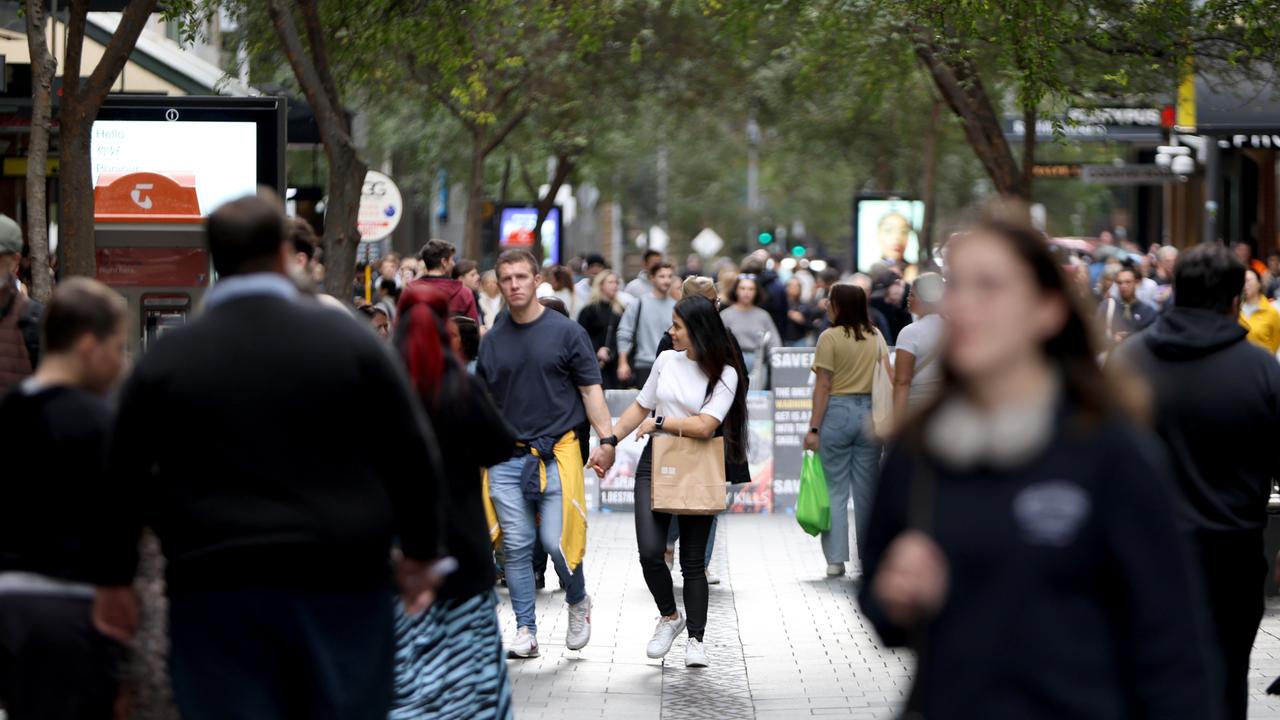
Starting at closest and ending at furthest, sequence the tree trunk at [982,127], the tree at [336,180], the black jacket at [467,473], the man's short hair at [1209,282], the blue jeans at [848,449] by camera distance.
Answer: the man's short hair at [1209,282], the black jacket at [467,473], the blue jeans at [848,449], the tree at [336,180], the tree trunk at [982,127]

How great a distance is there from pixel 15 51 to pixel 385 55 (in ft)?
15.3

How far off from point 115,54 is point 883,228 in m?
23.3

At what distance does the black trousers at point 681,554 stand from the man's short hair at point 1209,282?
11.2 feet

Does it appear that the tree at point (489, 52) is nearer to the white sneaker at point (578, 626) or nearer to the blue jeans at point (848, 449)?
the blue jeans at point (848, 449)

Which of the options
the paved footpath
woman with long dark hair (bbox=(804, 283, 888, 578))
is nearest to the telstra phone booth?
the paved footpath

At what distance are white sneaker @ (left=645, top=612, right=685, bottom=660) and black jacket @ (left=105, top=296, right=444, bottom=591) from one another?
16.0 feet

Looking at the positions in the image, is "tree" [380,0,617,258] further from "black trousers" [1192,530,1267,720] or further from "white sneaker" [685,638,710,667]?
"black trousers" [1192,530,1267,720]

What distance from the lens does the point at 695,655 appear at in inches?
352

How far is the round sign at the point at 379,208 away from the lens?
21484 millimetres

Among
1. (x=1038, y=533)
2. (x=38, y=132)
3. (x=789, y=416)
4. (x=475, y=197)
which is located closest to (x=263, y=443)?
(x=1038, y=533)

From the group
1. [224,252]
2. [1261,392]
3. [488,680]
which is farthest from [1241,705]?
[224,252]

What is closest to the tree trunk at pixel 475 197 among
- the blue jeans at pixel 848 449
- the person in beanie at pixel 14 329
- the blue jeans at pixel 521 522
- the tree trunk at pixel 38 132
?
the blue jeans at pixel 848 449

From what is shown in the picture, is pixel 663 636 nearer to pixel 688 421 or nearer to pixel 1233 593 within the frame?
pixel 688 421

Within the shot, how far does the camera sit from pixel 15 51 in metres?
20.5
